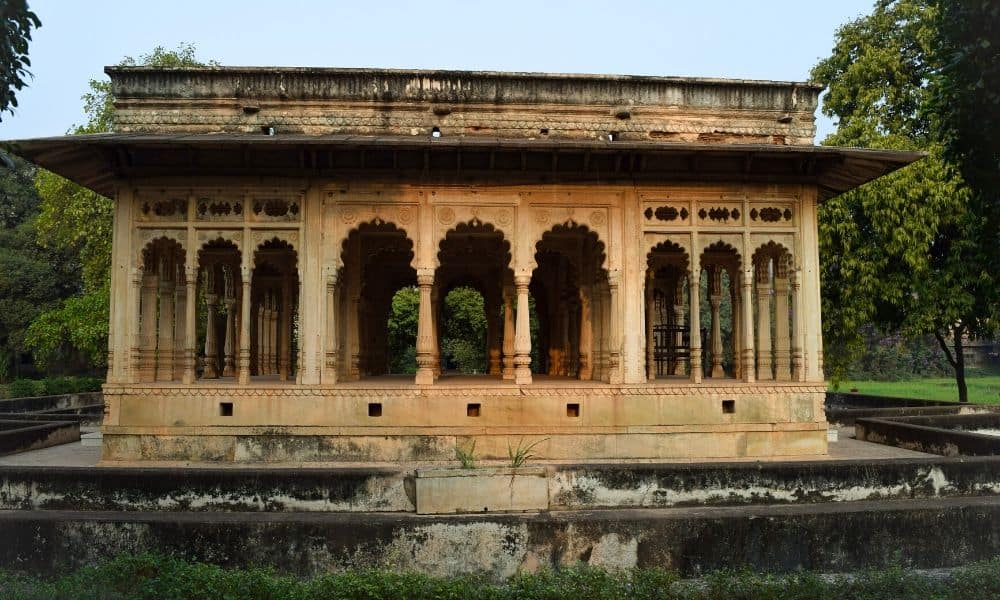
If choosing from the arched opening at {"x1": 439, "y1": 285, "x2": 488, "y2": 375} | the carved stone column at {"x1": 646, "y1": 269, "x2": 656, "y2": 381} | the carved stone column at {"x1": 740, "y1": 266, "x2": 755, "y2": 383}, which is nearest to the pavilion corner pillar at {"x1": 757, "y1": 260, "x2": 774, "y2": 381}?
the carved stone column at {"x1": 740, "y1": 266, "x2": 755, "y2": 383}

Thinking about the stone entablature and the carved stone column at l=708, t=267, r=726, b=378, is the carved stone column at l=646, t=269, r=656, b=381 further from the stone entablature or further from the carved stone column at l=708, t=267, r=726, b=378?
the stone entablature

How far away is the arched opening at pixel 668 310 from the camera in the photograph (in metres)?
16.5

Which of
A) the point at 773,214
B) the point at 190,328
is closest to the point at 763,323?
the point at 773,214

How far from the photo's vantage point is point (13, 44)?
21.6ft

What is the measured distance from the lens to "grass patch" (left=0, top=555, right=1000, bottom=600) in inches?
234

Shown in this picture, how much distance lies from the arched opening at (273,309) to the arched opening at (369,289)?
1.19 metres

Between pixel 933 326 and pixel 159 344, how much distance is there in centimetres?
1834

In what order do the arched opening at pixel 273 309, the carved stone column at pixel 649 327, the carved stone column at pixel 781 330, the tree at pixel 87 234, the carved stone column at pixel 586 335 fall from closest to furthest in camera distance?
the carved stone column at pixel 781 330
the carved stone column at pixel 649 327
the carved stone column at pixel 586 335
the arched opening at pixel 273 309
the tree at pixel 87 234

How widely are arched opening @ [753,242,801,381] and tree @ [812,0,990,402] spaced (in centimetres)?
591

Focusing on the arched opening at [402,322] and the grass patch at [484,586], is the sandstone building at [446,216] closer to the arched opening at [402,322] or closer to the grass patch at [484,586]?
the grass patch at [484,586]

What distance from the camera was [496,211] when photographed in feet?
42.5

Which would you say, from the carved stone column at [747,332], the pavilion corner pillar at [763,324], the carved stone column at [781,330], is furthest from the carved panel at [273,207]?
the carved stone column at [781,330]

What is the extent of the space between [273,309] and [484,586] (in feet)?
→ 52.3

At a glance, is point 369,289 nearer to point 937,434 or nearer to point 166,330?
point 166,330
